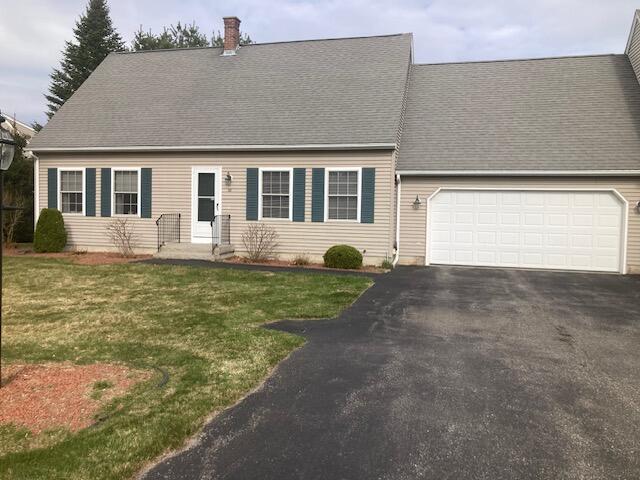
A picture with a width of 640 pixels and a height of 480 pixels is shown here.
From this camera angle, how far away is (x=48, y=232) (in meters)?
14.7

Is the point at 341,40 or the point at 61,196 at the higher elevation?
the point at 341,40

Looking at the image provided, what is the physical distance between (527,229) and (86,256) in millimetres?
12425

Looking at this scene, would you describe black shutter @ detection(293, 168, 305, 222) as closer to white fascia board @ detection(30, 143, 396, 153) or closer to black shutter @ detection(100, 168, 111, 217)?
white fascia board @ detection(30, 143, 396, 153)

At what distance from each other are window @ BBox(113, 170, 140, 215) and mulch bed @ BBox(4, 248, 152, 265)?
141 centimetres

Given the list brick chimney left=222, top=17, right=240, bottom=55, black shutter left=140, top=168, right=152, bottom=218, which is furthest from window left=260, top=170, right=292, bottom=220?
brick chimney left=222, top=17, right=240, bottom=55

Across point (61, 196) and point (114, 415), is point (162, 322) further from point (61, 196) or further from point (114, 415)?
point (61, 196)

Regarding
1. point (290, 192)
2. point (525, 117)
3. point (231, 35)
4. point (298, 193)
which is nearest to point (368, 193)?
point (298, 193)

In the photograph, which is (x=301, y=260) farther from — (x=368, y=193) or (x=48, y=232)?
(x=48, y=232)

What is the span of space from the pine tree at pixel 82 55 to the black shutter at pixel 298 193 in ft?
102

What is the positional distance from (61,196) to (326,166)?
8.59 m

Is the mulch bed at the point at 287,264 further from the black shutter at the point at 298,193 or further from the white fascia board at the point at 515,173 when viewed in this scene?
the white fascia board at the point at 515,173

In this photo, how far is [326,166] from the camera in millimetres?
13453

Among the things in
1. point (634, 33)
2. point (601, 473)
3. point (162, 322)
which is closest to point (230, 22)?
point (634, 33)

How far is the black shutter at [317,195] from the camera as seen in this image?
13.5 metres
